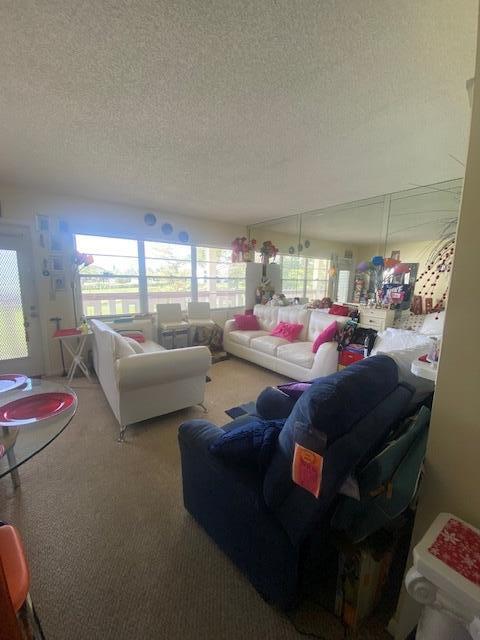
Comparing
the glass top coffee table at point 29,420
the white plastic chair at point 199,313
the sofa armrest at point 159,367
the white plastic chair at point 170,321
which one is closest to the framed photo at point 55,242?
the white plastic chair at point 170,321

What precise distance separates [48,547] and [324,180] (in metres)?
3.83

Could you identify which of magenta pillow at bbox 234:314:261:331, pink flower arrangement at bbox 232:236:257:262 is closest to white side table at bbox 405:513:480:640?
magenta pillow at bbox 234:314:261:331

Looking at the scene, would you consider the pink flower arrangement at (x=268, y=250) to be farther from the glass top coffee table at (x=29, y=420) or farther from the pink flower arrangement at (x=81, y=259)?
the glass top coffee table at (x=29, y=420)

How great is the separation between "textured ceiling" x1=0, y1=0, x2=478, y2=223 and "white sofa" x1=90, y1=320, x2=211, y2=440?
1716 millimetres

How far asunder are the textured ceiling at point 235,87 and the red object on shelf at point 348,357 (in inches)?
77.9

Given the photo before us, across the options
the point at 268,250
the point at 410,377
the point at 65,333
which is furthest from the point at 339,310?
the point at 65,333

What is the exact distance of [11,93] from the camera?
1.60 metres

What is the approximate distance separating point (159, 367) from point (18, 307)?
2.65 metres

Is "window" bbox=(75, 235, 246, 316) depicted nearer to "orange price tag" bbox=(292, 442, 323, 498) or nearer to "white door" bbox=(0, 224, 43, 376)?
"white door" bbox=(0, 224, 43, 376)

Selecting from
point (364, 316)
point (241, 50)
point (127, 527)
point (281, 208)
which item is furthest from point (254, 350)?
point (241, 50)

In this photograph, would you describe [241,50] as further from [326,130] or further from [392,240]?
[392,240]

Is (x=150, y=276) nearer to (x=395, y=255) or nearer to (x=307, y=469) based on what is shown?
(x=395, y=255)

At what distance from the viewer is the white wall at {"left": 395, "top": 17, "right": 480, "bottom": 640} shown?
78 centimetres

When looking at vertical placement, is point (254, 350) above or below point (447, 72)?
below
